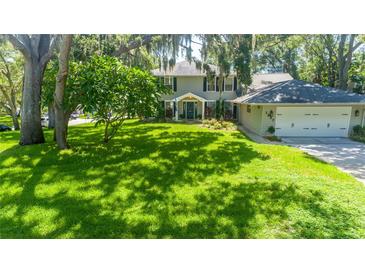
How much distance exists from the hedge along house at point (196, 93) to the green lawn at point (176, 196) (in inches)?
526

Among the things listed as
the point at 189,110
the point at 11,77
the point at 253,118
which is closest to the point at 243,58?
the point at 253,118

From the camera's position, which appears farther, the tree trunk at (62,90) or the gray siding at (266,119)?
the gray siding at (266,119)

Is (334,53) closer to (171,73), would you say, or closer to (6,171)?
(171,73)

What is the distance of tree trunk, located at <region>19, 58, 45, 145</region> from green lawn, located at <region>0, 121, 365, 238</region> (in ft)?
7.15

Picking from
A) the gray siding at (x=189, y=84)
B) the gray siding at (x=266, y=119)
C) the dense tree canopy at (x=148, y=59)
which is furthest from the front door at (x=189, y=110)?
the gray siding at (x=266, y=119)

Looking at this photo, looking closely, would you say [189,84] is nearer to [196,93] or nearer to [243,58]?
[196,93]

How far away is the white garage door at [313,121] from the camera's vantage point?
1327 cm

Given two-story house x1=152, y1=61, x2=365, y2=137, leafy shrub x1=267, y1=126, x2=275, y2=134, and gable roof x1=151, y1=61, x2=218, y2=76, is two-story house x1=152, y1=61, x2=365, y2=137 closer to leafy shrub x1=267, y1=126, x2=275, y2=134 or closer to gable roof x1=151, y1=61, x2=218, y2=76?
leafy shrub x1=267, y1=126, x2=275, y2=134

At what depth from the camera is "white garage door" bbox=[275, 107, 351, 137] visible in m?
13.3

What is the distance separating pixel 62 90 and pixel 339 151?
10.8 m

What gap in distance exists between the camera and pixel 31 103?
1027cm

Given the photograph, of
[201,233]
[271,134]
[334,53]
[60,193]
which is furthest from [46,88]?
[334,53]

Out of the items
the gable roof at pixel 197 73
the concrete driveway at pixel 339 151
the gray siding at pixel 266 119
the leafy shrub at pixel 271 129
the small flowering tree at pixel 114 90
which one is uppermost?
the gable roof at pixel 197 73

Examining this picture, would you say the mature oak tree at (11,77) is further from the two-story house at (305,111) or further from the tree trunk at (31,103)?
the two-story house at (305,111)
